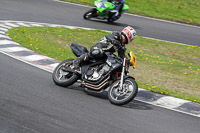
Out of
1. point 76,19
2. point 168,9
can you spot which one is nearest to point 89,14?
point 76,19

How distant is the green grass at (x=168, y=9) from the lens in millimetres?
22689

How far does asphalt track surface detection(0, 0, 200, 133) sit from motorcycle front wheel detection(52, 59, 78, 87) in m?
0.12

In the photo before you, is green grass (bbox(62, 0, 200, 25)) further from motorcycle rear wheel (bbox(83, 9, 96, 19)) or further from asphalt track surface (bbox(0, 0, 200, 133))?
asphalt track surface (bbox(0, 0, 200, 133))

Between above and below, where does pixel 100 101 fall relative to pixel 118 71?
below

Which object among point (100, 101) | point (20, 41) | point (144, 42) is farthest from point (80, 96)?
point (144, 42)

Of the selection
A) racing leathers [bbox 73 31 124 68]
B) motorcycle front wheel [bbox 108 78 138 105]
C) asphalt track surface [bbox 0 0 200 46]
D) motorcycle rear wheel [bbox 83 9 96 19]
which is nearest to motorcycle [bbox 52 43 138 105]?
motorcycle front wheel [bbox 108 78 138 105]

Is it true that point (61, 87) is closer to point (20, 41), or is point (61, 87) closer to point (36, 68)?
point (36, 68)

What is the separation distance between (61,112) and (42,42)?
21.3 ft

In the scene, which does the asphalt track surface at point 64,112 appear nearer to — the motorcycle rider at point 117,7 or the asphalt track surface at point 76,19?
the asphalt track surface at point 76,19

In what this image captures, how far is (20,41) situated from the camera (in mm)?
11828

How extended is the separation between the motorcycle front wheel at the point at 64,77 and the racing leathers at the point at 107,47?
0.44m

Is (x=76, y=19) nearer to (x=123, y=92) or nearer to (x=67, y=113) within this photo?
(x=123, y=92)

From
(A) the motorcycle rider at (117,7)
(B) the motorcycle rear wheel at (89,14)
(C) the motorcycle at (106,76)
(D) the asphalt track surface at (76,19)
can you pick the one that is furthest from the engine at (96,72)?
(A) the motorcycle rider at (117,7)

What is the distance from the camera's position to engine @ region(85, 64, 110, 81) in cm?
751
